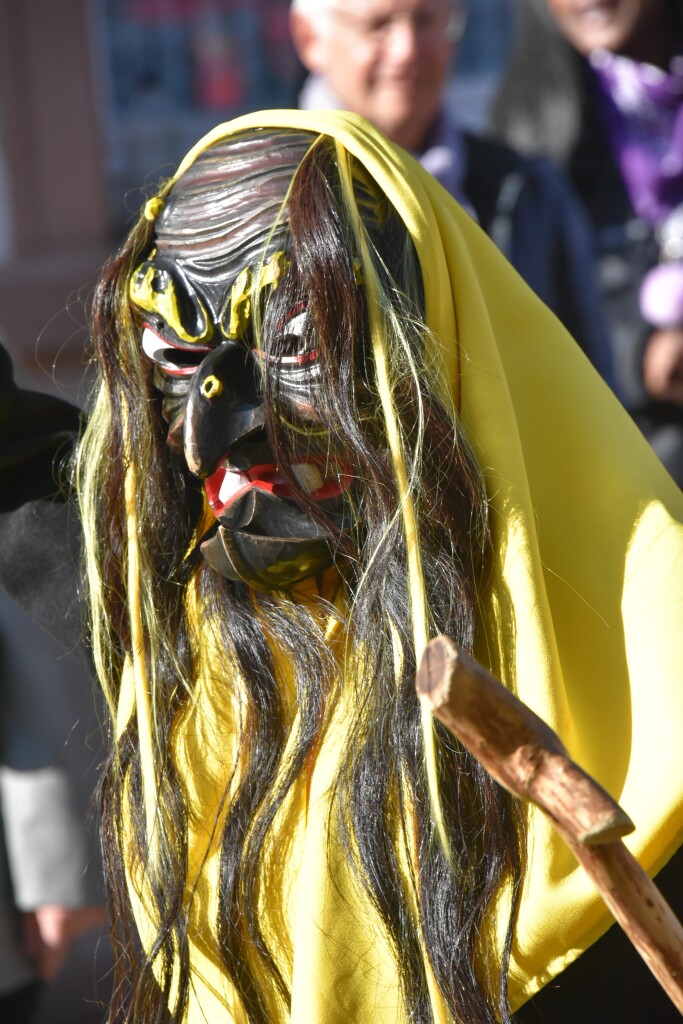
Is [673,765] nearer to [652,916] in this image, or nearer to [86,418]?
[652,916]

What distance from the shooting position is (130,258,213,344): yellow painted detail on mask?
4.13 feet

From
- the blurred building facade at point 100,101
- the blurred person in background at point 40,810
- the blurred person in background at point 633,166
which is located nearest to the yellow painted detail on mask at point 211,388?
the blurred person in background at point 40,810

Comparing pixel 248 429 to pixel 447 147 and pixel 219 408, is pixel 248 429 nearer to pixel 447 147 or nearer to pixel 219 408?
pixel 219 408

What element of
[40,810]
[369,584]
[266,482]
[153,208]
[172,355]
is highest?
[153,208]

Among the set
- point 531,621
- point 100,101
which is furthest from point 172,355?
point 100,101

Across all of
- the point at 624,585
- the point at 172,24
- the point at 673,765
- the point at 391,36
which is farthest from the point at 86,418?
the point at 172,24

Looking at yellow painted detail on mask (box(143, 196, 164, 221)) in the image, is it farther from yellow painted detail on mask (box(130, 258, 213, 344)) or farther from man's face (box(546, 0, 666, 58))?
man's face (box(546, 0, 666, 58))

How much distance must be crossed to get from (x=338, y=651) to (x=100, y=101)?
458 cm

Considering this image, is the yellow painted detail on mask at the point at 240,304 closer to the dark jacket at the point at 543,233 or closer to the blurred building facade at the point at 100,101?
the dark jacket at the point at 543,233

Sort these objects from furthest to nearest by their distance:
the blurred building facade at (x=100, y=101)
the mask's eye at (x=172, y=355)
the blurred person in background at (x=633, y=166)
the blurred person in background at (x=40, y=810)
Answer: the blurred building facade at (x=100, y=101) < the blurred person in background at (x=633, y=166) < the blurred person in background at (x=40, y=810) < the mask's eye at (x=172, y=355)

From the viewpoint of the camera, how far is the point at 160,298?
4.18 feet

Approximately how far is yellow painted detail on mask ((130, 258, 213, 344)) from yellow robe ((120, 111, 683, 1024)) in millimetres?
148

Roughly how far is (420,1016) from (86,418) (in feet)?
2.70

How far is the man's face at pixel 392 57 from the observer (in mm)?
2582
